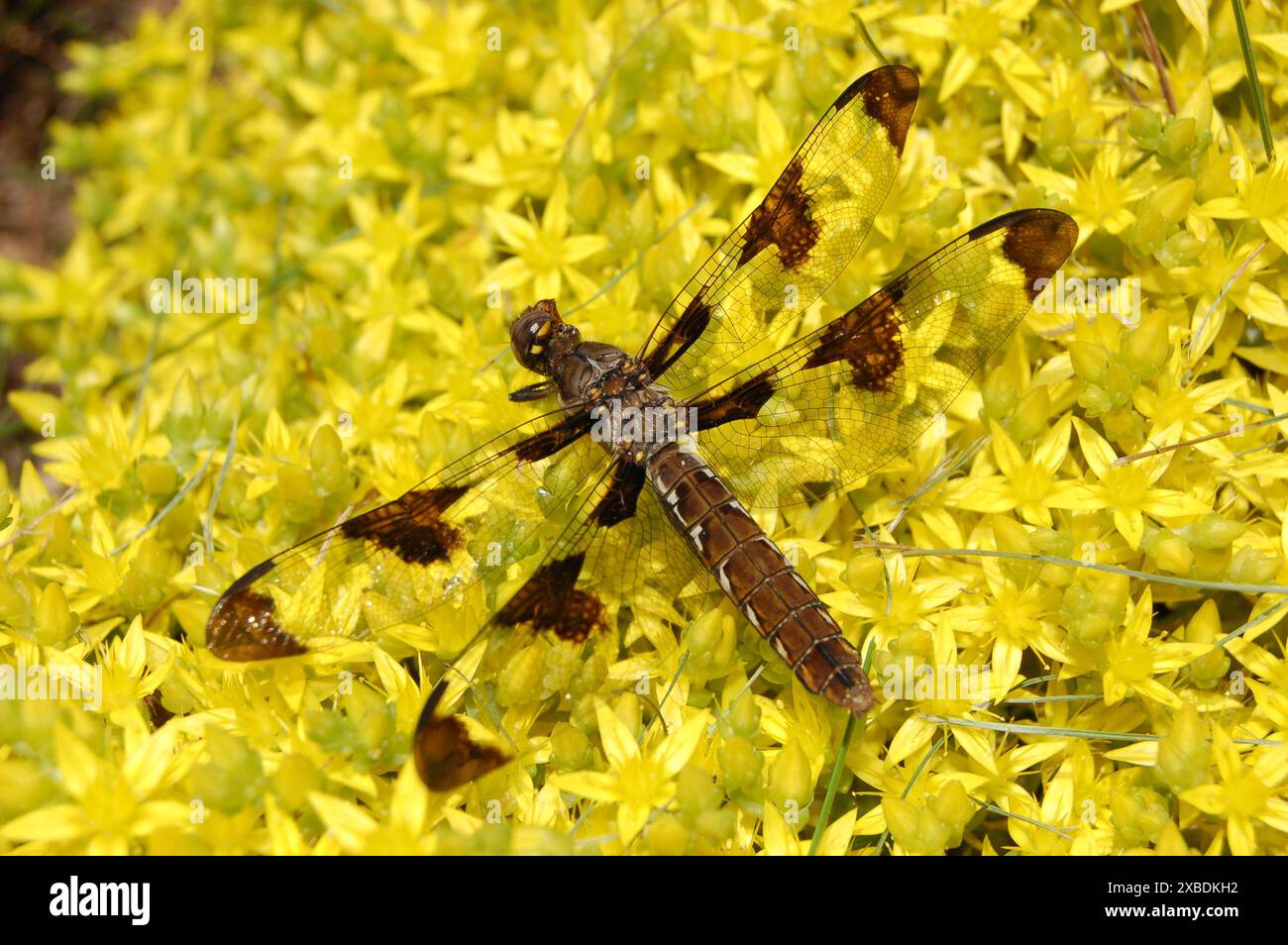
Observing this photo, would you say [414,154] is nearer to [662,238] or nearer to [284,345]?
[284,345]

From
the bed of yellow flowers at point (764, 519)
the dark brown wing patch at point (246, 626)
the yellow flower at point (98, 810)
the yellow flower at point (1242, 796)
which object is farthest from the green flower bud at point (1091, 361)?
the yellow flower at point (98, 810)

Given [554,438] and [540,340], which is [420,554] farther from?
[540,340]

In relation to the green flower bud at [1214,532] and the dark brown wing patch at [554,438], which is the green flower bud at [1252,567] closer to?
the green flower bud at [1214,532]

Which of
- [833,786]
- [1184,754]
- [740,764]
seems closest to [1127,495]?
[1184,754]

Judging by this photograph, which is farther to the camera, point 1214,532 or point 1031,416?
point 1031,416
